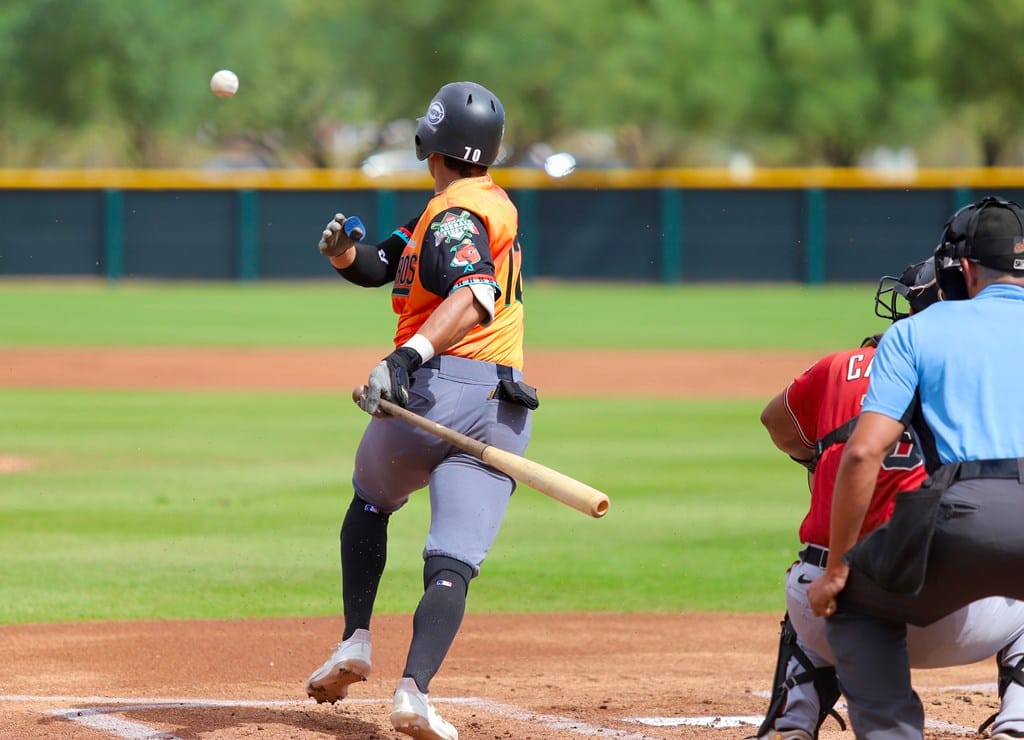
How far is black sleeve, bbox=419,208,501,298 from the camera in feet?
15.3

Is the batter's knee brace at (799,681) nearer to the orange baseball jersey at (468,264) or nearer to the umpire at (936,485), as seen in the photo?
the umpire at (936,485)

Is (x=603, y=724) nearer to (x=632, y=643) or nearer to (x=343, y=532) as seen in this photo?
(x=343, y=532)

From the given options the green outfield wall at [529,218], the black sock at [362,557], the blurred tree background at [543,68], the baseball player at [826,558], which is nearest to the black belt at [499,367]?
the black sock at [362,557]

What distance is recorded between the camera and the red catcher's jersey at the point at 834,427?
13.5ft

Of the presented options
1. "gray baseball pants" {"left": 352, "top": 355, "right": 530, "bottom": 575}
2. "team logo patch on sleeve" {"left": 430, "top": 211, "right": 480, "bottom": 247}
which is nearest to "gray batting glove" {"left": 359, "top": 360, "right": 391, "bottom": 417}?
"gray baseball pants" {"left": 352, "top": 355, "right": 530, "bottom": 575}

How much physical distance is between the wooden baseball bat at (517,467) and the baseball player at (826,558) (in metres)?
0.58

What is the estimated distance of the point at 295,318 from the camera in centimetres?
2664

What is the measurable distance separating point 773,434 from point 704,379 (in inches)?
523

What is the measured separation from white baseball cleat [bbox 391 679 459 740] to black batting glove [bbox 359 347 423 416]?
2.59 feet

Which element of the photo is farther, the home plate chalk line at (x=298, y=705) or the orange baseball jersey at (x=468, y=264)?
the home plate chalk line at (x=298, y=705)

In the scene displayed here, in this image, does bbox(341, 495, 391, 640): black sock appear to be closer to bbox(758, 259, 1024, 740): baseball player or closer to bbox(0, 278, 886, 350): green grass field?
bbox(758, 259, 1024, 740): baseball player

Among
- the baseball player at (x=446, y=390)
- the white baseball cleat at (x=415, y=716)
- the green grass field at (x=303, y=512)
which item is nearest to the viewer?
the white baseball cleat at (x=415, y=716)

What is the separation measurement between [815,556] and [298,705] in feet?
6.65

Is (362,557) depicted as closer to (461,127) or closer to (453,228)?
(453,228)
